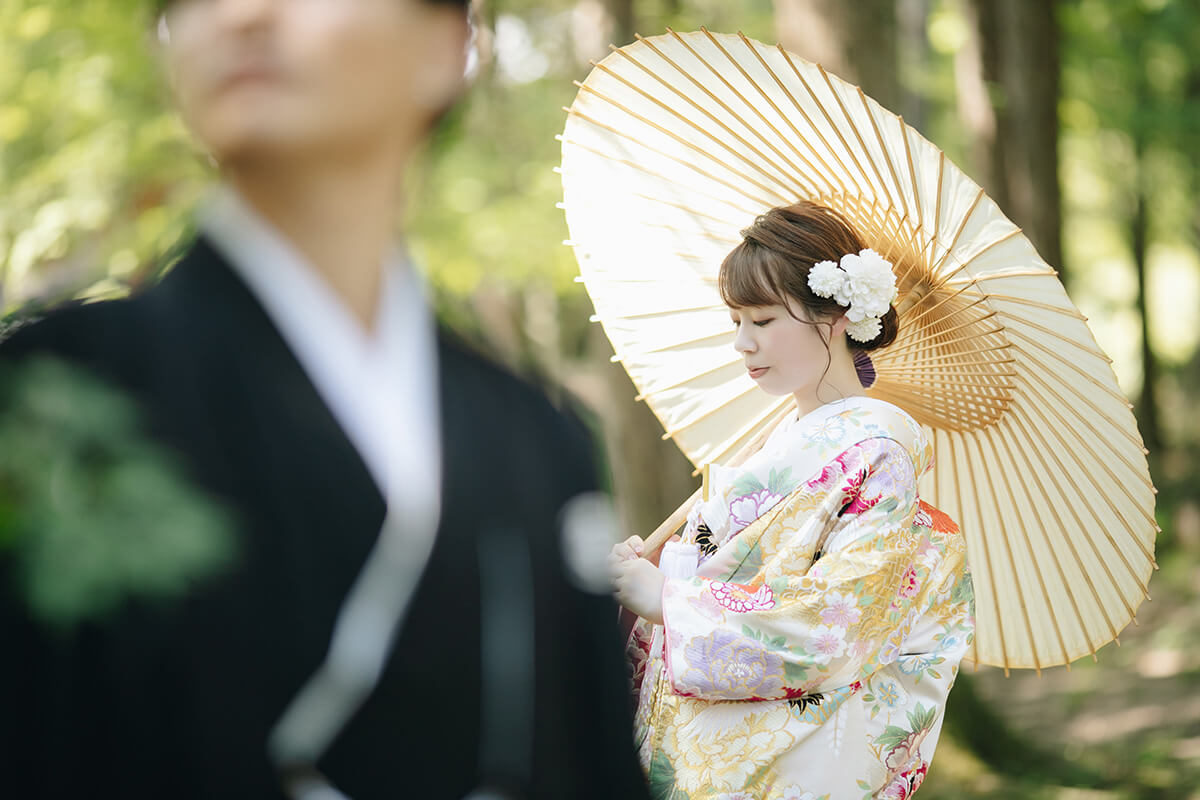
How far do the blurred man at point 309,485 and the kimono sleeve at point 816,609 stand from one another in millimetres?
1050

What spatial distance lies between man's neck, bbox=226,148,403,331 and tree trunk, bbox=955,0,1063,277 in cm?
629

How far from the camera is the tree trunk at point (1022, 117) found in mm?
6551

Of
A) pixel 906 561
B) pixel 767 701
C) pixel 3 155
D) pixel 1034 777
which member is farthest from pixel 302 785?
pixel 3 155

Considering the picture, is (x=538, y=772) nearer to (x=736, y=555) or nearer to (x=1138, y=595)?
(x=736, y=555)

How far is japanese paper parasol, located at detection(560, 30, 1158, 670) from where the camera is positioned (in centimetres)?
233

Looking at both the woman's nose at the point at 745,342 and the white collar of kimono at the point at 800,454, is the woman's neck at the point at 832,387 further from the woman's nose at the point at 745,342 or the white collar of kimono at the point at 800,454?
the woman's nose at the point at 745,342

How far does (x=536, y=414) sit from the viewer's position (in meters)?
1.09

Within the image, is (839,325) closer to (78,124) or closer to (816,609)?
(816,609)

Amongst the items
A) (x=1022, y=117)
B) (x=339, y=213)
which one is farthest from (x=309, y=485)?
(x=1022, y=117)

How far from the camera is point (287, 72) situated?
0.80m

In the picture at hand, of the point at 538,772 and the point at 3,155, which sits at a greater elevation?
the point at 3,155

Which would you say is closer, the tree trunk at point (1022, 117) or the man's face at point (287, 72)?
the man's face at point (287, 72)

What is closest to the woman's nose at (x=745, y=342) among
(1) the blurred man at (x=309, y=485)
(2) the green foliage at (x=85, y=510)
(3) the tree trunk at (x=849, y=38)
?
(1) the blurred man at (x=309, y=485)

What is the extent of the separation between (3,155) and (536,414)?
5.57 m
